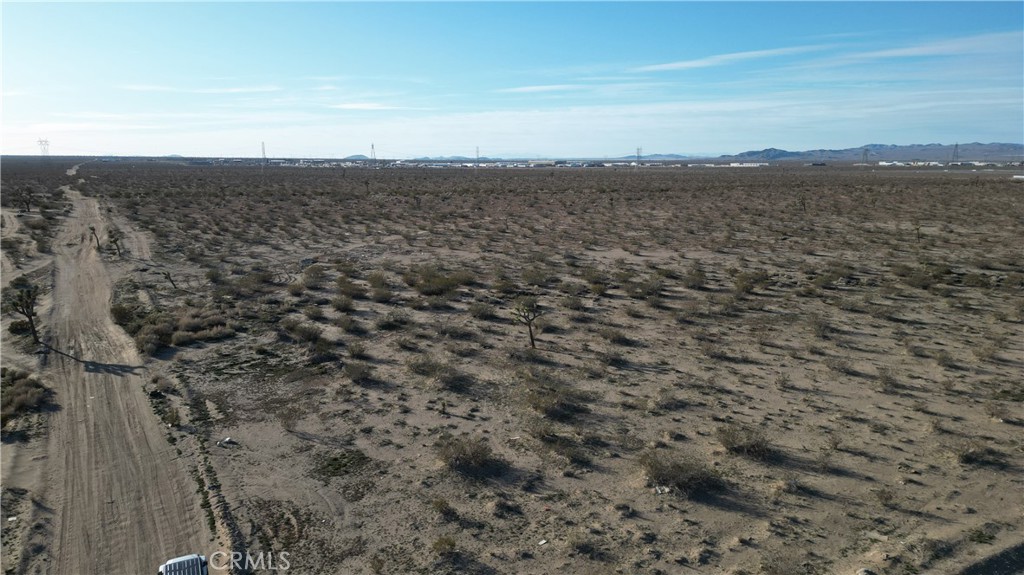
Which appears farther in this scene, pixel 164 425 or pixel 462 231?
pixel 462 231

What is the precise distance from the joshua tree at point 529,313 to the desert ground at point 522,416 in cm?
Answer: 15

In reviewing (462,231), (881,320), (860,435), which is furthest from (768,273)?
(462,231)

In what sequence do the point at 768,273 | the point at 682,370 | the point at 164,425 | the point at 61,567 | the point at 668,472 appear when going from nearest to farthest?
the point at 61,567 → the point at 668,472 → the point at 164,425 → the point at 682,370 → the point at 768,273

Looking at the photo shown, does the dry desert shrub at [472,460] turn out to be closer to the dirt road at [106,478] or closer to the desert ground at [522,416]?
the desert ground at [522,416]

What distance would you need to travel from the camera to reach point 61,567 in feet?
23.2

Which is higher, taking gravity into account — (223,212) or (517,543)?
(223,212)

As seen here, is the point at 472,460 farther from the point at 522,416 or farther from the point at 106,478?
the point at 106,478

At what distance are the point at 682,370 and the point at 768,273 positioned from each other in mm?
11449

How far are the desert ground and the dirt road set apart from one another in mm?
48

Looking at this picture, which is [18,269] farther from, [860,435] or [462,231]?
[860,435]

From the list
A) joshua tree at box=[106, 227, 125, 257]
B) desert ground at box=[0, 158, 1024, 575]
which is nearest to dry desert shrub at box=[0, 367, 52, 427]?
desert ground at box=[0, 158, 1024, 575]

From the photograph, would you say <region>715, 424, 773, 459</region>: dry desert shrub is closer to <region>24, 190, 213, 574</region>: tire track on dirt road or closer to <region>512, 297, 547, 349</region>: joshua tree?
<region>512, 297, 547, 349</region>: joshua tree

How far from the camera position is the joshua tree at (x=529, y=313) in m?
15.0

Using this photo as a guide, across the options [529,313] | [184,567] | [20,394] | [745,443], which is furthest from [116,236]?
[745,443]
